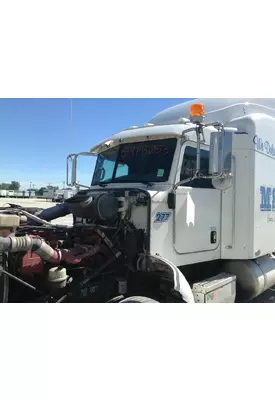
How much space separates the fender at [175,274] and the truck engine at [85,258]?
0.20 meters

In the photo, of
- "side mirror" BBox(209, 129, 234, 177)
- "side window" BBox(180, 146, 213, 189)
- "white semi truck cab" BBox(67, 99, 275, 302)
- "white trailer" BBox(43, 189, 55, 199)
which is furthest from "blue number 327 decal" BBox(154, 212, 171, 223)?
"white trailer" BBox(43, 189, 55, 199)

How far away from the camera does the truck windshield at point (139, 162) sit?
4.29 meters

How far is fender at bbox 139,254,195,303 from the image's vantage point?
3578 mm

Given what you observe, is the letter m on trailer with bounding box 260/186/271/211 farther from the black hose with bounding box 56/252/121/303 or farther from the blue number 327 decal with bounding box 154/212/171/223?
the black hose with bounding box 56/252/121/303

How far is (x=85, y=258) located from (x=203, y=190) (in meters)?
1.80

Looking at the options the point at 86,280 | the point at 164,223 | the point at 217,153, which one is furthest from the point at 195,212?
the point at 86,280

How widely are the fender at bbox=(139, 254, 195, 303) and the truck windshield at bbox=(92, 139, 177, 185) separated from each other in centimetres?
103

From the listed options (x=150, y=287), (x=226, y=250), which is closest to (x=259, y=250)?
(x=226, y=250)

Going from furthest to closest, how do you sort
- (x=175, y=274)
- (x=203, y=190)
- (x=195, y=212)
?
(x=203, y=190) → (x=195, y=212) → (x=175, y=274)

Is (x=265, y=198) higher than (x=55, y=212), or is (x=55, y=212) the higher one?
(x=265, y=198)

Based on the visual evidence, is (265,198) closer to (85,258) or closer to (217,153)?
(217,153)

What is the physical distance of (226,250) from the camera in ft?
15.8

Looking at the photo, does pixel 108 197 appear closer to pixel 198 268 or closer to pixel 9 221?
pixel 9 221

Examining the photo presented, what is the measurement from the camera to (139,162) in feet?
14.9
